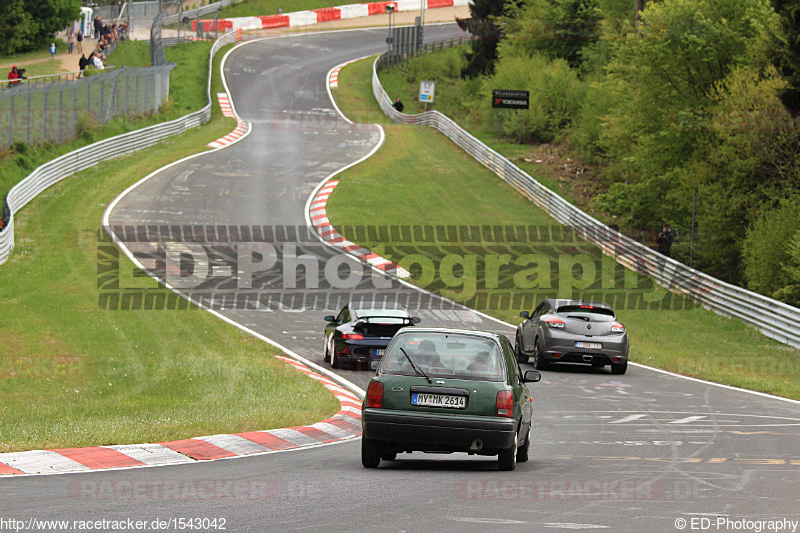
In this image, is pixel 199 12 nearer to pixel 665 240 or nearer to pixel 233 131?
pixel 233 131

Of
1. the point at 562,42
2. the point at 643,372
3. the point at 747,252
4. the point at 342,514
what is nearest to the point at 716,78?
the point at 747,252

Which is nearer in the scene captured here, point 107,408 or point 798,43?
point 107,408

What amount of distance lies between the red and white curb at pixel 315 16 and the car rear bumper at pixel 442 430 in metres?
77.7

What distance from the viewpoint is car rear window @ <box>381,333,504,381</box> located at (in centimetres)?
1027

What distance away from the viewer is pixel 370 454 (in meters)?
10.0

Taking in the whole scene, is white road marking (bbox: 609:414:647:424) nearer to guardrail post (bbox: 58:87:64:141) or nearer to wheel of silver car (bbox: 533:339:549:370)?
wheel of silver car (bbox: 533:339:549:370)

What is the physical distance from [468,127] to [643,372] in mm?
44734

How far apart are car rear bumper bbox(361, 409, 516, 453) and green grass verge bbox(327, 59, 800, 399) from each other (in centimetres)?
1006

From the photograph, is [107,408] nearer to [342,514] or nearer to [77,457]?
[77,457]

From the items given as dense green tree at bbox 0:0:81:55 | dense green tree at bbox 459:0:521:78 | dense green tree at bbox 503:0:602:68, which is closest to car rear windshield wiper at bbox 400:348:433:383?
dense green tree at bbox 503:0:602:68

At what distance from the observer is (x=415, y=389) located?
33.0 feet

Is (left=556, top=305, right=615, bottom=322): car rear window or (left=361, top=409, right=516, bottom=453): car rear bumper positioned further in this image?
(left=556, top=305, right=615, bottom=322): car rear window

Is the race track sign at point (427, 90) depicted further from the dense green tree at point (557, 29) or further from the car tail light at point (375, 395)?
the car tail light at point (375, 395)

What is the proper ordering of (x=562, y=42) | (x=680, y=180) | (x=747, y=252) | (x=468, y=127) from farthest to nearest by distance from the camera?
(x=562, y=42), (x=468, y=127), (x=680, y=180), (x=747, y=252)
